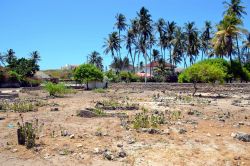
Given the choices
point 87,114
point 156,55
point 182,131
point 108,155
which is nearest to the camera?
point 108,155

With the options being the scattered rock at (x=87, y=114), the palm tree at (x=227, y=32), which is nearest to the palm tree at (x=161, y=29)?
the palm tree at (x=227, y=32)

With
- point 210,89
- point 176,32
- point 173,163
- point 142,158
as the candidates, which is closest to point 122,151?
point 142,158

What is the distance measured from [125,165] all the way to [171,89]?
4099cm

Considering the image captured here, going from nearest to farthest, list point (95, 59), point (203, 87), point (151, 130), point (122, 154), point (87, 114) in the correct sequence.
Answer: point (122, 154) < point (151, 130) < point (87, 114) < point (203, 87) < point (95, 59)

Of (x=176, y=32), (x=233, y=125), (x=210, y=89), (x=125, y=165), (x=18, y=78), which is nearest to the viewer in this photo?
(x=125, y=165)

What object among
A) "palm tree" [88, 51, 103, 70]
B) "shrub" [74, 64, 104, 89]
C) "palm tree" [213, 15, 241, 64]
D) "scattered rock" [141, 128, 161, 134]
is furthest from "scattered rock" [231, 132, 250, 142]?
"palm tree" [88, 51, 103, 70]

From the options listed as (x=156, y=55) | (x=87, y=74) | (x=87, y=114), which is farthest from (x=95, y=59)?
(x=87, y=114)

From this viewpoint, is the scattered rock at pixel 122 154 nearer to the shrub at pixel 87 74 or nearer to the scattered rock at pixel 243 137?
the scattered rock at pixel 243 137

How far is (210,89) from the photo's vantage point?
46594mm

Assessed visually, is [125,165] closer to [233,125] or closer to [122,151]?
[122,151]

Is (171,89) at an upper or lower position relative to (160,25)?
lower

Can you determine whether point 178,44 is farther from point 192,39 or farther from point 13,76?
point 13,76

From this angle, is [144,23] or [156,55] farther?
[156,55]

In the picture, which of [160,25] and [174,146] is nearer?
[174,146]
